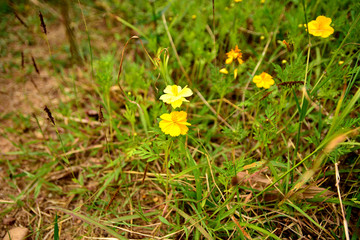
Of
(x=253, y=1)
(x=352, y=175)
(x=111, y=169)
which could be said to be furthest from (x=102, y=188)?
(x=253, y=1)

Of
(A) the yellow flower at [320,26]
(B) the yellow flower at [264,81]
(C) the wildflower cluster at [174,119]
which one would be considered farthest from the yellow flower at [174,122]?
(A) the yellow flower at [320,26]

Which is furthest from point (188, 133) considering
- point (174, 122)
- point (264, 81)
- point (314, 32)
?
point (314, 32)

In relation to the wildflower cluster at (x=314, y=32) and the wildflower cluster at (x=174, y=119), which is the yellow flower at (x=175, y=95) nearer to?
the wildflower cluster at (x=174, y=119)

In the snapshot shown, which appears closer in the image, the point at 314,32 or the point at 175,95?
the point at 175,95

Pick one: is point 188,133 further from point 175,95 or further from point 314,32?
point 314,32

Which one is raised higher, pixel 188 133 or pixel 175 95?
pixel 175 95

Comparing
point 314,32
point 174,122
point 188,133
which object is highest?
point 314,32

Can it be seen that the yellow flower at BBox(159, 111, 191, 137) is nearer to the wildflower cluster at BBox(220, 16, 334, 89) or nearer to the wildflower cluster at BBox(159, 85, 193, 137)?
the wildflower cluster at BBox(159, 85, 193, 137)
